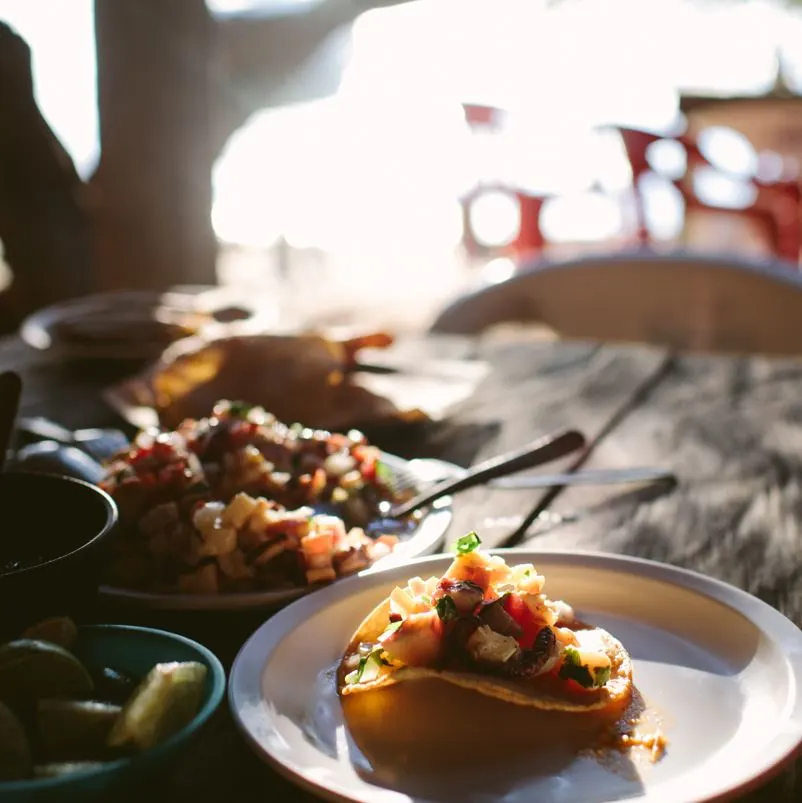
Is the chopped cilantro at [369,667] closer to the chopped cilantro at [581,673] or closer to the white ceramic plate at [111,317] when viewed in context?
the chopped cilantro at [581,673]

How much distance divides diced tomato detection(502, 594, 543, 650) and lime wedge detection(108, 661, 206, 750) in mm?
310

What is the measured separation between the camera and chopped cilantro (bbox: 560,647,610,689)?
835mm

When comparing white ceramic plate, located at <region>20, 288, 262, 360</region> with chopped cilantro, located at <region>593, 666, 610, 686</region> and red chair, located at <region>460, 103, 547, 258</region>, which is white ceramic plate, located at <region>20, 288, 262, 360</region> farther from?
red chair, located at <region>460, 103, 547, 258</region>

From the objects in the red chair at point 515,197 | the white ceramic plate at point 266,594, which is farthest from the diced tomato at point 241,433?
the red chair at point 515,197

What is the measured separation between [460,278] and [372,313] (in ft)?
8.65

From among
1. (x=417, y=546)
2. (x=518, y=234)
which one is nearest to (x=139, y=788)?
(x=417, y=546)

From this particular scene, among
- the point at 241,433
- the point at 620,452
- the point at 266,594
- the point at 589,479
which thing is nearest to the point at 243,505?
the point at 266,594

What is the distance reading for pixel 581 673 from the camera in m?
0.84

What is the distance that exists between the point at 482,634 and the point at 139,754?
34 centimetres

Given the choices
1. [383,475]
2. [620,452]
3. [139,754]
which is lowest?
[620,452]

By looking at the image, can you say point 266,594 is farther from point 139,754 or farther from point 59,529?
point 139,754

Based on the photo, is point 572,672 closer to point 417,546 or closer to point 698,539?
point 417,546

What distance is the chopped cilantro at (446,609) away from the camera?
87 cm

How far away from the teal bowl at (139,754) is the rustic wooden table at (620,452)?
0.31ft
